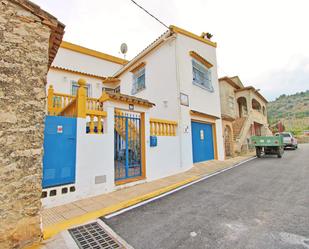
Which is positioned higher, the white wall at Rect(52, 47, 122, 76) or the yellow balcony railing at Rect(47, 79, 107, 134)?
the white wall at Rect(52, 47, 122, 76)

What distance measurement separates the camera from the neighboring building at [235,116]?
44.5ft

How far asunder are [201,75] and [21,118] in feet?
33.9

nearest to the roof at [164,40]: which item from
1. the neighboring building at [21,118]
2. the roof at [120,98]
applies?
the roof at [120,98]

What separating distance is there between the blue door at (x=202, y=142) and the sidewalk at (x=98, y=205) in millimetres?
3116

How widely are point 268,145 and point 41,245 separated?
45.3 feet

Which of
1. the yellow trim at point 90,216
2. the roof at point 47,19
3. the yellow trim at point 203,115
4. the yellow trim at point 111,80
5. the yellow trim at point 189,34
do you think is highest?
the yellow trim at point 189,34

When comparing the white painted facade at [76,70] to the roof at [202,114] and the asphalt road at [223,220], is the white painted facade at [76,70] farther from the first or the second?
the asphalt road at [223,220]

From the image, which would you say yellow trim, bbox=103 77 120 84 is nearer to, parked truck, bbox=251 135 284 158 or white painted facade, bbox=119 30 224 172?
white painted facade, bbox=119 30 224 172

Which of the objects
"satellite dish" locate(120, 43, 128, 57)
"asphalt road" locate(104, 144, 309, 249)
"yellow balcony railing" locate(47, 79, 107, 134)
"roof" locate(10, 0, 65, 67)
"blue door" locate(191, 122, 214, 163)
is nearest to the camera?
"asphalt road" locate(104, 144, 309, 249)

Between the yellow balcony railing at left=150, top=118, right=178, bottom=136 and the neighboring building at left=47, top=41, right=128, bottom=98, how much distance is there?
7424 mm

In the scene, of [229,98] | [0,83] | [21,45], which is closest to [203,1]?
[21,45]

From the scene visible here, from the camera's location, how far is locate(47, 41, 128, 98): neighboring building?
1137 centimetres

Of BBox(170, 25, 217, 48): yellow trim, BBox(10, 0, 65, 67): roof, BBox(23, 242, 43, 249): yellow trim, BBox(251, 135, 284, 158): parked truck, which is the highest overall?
BBox(170, 25, 217, 48): yellow trim

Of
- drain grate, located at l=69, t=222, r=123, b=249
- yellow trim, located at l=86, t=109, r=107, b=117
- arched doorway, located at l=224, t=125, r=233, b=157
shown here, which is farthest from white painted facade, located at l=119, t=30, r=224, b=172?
drain grate, located at l=69, t=222, r=123, b=249
